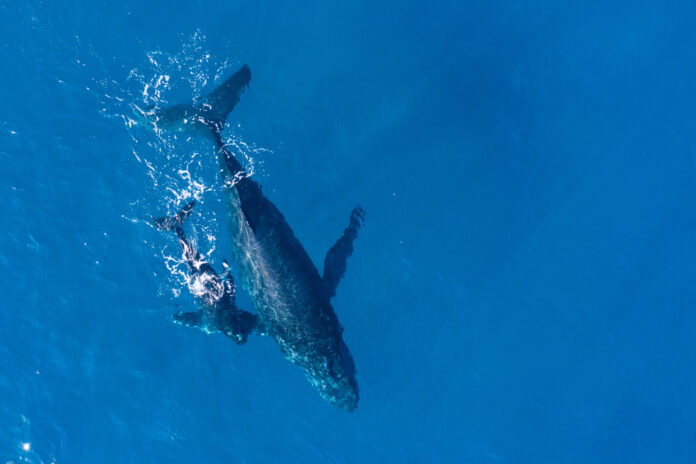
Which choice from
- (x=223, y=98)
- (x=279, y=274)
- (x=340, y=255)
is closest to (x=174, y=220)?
(x=279, y=274)

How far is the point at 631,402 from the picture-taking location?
25.9 m

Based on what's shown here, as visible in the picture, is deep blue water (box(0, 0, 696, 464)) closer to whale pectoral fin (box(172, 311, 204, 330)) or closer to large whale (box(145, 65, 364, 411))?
large whale (box(145, 65, 364, 411))

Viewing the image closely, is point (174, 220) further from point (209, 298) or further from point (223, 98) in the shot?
point (223, 98)

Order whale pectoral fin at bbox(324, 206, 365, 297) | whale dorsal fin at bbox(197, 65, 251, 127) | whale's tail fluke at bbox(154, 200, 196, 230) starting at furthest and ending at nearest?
whale dorsal fin at bbox(197, 65, 251, 127)
whale pectoral fin at bbox(324, 206, 365, 297)
whale's tail fluke at bbox(154, 200, 196, 230)

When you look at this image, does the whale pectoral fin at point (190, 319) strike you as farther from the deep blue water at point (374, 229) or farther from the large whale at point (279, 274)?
the deep blue water at point (374, 229)

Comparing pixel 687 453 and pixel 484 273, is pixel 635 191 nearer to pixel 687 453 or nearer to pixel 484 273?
pixel 484 273

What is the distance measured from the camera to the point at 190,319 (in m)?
24.4

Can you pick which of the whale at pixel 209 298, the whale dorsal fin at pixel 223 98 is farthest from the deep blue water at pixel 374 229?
the whale dorsal fin at pixel 223 98

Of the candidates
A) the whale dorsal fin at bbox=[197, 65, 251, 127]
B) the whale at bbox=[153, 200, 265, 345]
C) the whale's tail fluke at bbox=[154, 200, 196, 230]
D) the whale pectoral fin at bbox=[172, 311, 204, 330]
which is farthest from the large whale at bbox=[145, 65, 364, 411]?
the whale's tail fluke at bbox=[154, 200, 196, 230]

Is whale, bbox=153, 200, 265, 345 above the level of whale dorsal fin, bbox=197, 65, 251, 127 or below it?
below

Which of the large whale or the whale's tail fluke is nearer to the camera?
the large whale

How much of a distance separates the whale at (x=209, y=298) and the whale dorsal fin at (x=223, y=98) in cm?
429

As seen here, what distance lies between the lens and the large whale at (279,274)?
2336 centimetres

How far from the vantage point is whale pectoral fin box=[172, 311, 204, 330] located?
80.0ft
